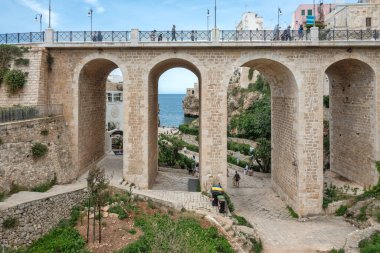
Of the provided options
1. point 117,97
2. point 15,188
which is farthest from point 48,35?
point 117,97

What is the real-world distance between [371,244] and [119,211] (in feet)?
26.9

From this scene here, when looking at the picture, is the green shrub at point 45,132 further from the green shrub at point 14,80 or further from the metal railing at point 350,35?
the metal railing at point 350,35

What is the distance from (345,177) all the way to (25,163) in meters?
16.0

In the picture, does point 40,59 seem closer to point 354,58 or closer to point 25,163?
point 25,163

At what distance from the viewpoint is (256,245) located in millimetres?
11242

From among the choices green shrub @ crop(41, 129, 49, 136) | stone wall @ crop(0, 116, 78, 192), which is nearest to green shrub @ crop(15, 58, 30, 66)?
stone wall @ crop(0, 116, 78, 192)

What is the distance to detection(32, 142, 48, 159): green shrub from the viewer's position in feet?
41.5

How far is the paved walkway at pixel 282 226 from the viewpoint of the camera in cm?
1164

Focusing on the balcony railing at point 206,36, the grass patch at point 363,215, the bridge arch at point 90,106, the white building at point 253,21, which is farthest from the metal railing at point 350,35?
the white building at point 253,21

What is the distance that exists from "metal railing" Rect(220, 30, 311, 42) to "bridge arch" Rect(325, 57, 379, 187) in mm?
2038

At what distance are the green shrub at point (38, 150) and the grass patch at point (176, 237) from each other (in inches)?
189

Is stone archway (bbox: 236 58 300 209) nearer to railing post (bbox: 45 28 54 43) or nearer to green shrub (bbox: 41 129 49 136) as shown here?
railing post (bbox: 45 28 54 43)

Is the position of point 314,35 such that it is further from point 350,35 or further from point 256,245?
point 256,245

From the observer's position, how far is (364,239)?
10.0 m
